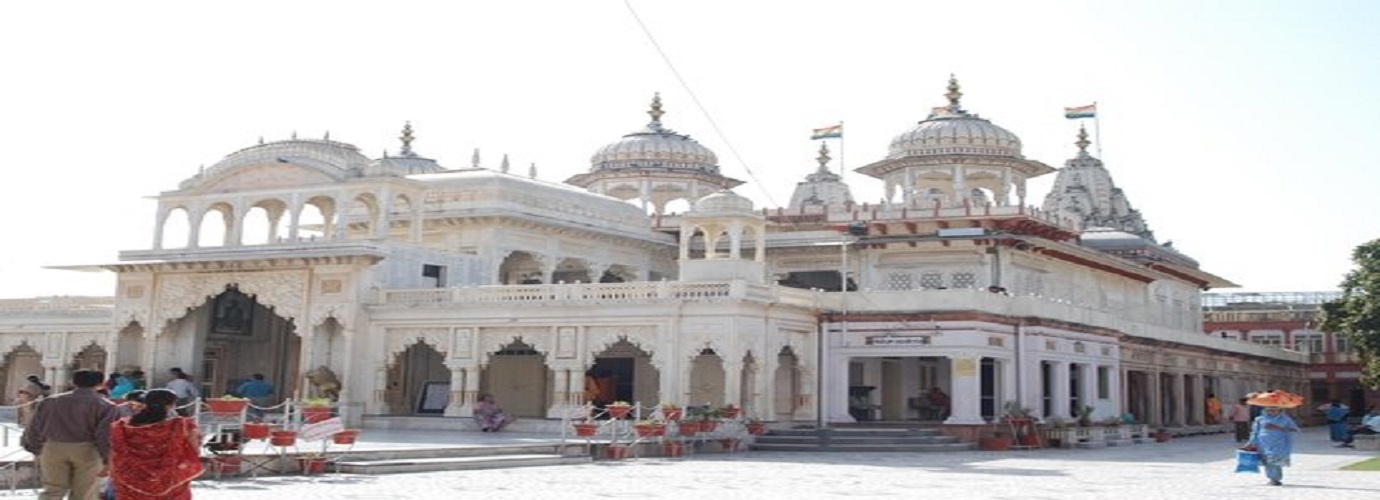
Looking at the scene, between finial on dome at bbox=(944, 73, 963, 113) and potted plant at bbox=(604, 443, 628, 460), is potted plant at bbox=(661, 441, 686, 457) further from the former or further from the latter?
finial on dome at bbox=(944, 73, 963, 113)

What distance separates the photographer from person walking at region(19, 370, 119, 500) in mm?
10016

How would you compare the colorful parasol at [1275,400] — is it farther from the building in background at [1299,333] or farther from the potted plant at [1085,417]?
the building in background at [1299,333]

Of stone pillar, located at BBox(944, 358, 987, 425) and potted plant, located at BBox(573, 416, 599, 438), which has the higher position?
stone pillar, located at BBox(944, 358, 987, 425)

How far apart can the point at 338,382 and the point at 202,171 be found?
6479mm

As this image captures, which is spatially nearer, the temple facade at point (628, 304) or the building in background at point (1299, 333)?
the temple facade at point (628, 304)

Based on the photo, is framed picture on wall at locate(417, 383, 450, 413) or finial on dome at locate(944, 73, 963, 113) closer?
framed picture on wall at locate(417, 383, 450, 413)

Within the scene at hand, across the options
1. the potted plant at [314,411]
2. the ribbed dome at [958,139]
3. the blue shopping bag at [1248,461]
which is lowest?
the blue shopping bag at [1248,461]

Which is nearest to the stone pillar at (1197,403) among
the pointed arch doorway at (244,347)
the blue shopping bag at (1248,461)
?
the blue shopping bag at (1248,461)

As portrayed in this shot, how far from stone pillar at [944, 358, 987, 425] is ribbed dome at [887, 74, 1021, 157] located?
1398 centimetres

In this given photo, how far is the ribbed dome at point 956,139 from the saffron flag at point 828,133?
14.9 meters

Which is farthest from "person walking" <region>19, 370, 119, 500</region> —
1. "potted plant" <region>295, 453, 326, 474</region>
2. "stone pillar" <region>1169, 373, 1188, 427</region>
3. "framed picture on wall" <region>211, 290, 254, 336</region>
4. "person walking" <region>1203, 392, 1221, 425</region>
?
"person walking" <region>1203, 392, 1221, 425</region>

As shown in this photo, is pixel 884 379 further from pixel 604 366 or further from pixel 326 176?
pixel 326 176

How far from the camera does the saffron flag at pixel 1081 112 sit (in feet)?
188

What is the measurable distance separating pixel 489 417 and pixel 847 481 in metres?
11.8
